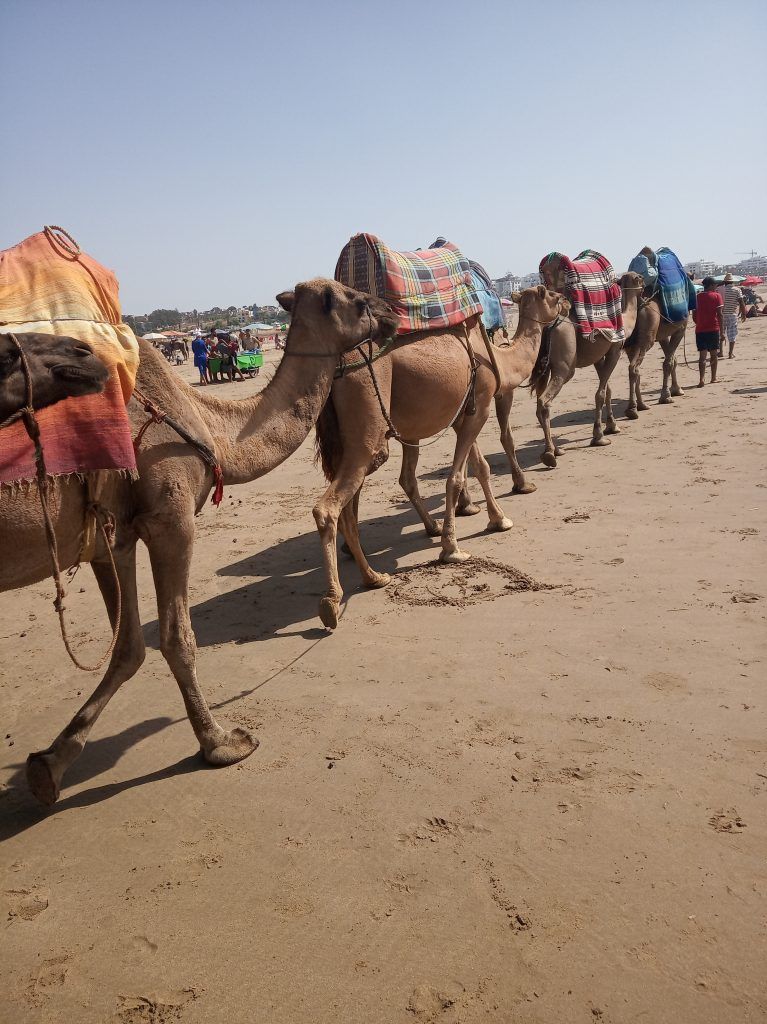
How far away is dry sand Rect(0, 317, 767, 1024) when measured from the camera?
2.42m

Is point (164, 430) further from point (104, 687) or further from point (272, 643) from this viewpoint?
point (272, 643)

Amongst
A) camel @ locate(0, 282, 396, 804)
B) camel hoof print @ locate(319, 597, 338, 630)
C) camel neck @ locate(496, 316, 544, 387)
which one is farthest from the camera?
camel neck @ locate(496, 316, 544, 387)

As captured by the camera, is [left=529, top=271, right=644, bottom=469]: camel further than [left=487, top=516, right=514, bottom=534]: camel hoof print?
Yes

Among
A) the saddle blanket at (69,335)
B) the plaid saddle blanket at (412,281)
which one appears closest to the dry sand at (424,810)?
the saddle blanket at (69,335)

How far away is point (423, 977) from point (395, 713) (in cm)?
169

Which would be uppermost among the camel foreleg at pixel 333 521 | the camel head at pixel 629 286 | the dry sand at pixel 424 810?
the camel head at pixel 629 286

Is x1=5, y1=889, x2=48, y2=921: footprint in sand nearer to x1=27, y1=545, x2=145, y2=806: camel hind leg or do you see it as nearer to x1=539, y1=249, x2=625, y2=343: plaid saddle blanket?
x1=27, y1=545, x2=145, y2=806: camel hind leg

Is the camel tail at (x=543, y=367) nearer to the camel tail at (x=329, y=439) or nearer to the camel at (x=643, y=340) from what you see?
the camel at (x=643, y=340)

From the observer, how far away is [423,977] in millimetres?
2422

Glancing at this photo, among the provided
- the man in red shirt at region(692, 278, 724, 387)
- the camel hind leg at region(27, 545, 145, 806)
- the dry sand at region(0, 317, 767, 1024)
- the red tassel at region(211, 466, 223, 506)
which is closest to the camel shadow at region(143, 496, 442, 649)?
the dry sand at region(0, 317, 767, 1024)

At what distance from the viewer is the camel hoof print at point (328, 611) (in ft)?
16.1

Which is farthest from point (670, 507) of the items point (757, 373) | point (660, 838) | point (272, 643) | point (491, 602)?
point (757, 373)

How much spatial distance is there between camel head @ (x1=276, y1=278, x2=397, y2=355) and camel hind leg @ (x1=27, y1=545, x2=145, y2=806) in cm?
167

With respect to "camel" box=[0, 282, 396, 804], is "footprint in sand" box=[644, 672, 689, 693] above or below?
below
